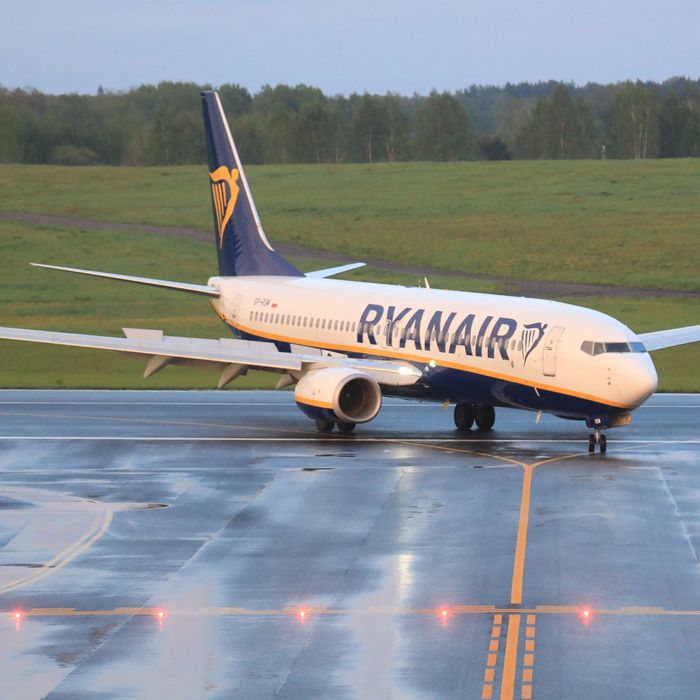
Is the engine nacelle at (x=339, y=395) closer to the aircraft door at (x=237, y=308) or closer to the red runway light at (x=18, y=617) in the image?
the aircraft door at (x=237, y=308)

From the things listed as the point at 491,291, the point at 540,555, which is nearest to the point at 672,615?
the point at 540,555

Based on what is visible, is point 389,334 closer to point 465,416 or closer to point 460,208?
point 465,416

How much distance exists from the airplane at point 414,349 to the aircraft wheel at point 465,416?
0.14ft

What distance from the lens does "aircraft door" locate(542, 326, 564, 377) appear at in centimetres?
4159

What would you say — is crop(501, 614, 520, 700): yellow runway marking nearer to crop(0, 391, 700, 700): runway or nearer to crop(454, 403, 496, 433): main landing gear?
crop(0, 391, 700, 700): runway

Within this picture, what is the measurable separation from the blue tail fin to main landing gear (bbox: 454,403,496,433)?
35.6ft

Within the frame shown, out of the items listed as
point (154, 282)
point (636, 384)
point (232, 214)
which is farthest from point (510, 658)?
point (232, 214)

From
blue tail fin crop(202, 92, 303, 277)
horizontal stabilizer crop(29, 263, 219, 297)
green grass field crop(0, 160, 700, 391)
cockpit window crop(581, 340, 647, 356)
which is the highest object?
blue tail fin crop(202, 92, 303, 277)

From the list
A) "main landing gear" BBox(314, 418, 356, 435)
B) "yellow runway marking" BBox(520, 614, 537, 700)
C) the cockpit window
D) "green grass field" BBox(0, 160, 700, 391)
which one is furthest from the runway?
"green grass field" BBox(0, 160, 700, 391)

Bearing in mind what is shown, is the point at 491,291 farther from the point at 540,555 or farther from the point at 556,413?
the point at 540,555

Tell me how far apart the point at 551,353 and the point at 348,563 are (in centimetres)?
1501

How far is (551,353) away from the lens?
41.7 meters

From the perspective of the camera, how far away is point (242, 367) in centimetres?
4716

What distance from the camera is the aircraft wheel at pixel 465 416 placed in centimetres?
4694
